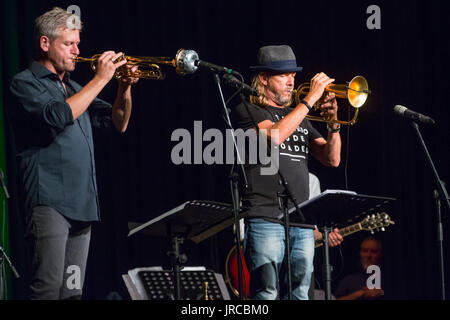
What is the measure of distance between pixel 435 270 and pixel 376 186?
896mm

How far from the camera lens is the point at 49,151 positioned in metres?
3.51

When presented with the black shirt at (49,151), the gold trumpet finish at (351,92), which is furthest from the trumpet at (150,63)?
the gold trumpet finish at (351,92)

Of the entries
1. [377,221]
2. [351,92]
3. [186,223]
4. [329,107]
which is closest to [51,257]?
[186,223]

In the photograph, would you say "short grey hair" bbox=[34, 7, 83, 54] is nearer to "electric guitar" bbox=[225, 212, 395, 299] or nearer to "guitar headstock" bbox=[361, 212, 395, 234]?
"electric guitar" bbox=[225, 212, 395, 299]

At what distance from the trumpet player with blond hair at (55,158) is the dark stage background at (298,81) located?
2.05 m

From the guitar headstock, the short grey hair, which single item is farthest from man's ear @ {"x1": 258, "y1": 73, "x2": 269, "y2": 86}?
the guitar headstock

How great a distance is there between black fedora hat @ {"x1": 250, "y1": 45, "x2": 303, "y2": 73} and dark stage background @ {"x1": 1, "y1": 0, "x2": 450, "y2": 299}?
68.6 inches

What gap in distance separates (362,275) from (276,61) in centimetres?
256

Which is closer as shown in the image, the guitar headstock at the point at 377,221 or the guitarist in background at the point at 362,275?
the guitar headstock at the point at 377,221

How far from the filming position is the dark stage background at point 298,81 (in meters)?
5.87

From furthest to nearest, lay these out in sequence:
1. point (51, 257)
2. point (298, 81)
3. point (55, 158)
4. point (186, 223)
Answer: point (298, 81), point (186, 223), point (55, 158), point (51, 257)

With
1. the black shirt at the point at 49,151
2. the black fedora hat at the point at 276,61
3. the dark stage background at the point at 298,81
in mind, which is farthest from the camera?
the dark stage background at the point at 298,81

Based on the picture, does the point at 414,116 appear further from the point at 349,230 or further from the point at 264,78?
the point at 349,230

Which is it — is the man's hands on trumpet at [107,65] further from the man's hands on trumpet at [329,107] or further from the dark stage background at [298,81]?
the dark stage background at [298,81]
